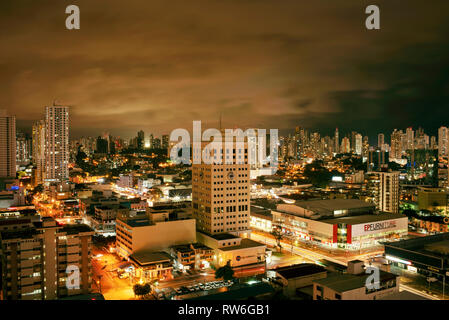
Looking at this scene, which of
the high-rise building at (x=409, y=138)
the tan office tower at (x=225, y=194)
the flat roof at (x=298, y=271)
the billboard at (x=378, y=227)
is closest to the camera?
the flat roof at (x=298, y=271)

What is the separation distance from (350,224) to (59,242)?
337 inches

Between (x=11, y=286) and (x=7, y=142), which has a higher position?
(x=7, y=142)

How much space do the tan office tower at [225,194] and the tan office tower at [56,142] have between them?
17.8 m

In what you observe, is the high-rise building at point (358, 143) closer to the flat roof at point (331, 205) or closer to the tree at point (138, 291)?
the flat roof at point (331, 205)

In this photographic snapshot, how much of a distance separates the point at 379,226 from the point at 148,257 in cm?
784

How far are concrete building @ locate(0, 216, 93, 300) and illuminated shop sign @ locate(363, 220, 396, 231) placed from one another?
872 centimetres

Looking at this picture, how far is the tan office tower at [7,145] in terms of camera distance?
86.1 ft

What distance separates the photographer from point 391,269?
9531mm

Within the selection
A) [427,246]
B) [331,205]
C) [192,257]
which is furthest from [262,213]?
[427,246]

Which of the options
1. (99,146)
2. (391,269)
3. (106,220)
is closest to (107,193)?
(106,220)

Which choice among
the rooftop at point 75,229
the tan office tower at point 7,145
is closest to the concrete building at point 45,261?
the rooftop at point 75,229

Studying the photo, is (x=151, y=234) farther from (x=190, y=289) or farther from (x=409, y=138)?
(x=409, y=138)

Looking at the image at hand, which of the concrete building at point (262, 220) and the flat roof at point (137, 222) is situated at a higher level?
the flat roof at point (137, 222)
